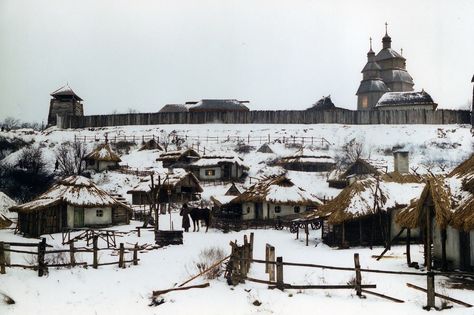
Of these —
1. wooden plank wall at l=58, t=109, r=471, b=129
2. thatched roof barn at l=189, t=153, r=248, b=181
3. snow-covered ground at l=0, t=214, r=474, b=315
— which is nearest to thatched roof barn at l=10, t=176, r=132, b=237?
snow-covered ground at l=0, t=214, r=474, b=315

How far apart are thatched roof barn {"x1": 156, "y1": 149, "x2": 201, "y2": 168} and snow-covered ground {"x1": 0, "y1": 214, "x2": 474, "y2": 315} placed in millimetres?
32344

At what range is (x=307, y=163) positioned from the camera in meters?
52.0

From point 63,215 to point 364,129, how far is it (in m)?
44.2

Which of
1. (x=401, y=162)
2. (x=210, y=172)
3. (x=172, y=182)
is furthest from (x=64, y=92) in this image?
(x=401, y=162)

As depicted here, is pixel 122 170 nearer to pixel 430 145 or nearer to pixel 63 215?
pixel 63 215

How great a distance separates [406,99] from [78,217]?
5036 cm

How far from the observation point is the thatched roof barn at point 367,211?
905 inches

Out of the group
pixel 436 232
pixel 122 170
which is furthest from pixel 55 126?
pixel 436 232

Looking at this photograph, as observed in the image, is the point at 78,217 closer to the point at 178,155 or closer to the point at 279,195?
the point at 279,195

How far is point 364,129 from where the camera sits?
63.0 m

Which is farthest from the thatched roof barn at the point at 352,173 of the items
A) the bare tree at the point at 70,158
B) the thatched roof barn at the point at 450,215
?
the bare tree at the point at 70,158

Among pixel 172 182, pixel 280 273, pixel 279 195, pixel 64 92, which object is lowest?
pixel 280 273

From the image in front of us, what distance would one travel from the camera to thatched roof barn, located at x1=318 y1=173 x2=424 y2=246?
2298 cm

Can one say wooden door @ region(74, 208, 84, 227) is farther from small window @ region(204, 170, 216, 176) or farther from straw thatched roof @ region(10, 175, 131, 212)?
small window @ region(204, 170, 216, 176)
